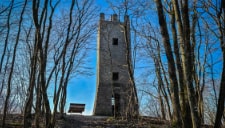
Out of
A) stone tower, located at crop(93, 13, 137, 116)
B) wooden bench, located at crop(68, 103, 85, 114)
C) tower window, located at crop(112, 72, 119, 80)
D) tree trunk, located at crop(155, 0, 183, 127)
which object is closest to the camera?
tree trunk, located at crop(155, 0, 183, 127)

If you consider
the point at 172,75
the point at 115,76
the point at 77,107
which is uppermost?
the point at 115,76

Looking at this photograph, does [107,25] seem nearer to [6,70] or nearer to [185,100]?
[6,70]

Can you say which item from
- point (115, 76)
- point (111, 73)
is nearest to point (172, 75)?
point (111, 73)

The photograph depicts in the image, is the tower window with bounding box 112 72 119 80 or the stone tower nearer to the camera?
the stone tower

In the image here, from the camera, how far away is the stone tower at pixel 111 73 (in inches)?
853

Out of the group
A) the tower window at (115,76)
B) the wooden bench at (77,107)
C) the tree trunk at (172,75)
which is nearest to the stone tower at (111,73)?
the tower window at (115,76)

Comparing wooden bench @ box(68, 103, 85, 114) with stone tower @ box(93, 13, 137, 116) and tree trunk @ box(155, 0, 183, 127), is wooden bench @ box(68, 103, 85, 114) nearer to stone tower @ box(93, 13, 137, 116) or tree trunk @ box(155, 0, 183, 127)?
stone tower @ box(93, 13, 137, 116)

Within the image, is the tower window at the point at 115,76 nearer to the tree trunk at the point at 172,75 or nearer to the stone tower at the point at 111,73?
the stone tower at the point at 111,73

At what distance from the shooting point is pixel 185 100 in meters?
5.90

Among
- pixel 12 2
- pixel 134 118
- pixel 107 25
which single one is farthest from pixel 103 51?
pixel 12 2

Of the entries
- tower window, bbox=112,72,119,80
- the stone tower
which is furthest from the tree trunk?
tower window, bbox=112,72,119,80

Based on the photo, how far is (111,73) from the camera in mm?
22797

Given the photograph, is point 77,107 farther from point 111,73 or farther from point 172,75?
point 172,75

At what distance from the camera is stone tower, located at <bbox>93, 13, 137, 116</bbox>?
21.7 m
